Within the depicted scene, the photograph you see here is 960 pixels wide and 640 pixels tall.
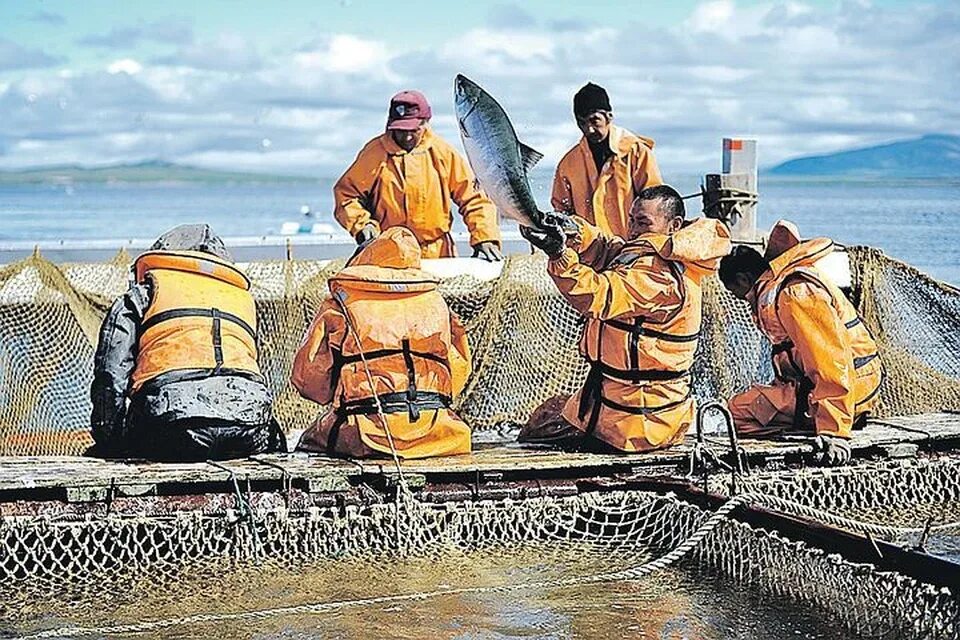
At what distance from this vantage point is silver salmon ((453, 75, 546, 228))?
→ 5.42 meters

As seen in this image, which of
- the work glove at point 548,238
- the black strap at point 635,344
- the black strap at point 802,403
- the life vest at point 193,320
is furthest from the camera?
the black strap at point 802,403

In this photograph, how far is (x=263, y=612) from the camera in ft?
19.9

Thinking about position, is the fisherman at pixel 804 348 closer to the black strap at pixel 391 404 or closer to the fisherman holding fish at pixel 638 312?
the fisherman holding fish at pixel 638 312

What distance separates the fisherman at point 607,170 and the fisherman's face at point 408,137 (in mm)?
1102

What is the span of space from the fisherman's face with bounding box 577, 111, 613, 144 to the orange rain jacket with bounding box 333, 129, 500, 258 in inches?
47.0

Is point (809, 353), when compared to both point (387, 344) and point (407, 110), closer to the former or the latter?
point (387, 344)

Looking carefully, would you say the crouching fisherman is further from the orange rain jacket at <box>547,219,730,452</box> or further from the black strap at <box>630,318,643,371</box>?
the black strap at <box>630,318,643,371</box>

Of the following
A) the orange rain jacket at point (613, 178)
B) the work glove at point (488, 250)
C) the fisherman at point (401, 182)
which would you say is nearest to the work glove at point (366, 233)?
the fisherman at point (401, 182)

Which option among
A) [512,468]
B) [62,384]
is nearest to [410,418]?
[512,468]

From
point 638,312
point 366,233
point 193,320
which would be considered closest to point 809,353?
point 638,312

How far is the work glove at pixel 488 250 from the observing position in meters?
10.4

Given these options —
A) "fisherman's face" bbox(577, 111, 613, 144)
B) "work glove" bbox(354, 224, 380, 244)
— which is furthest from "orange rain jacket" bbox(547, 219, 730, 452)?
"work glove" bbox(354, 224, 380, 244)

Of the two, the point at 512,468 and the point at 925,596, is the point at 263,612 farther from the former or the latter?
the point at 925,596

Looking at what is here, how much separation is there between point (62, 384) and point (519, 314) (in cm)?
318
